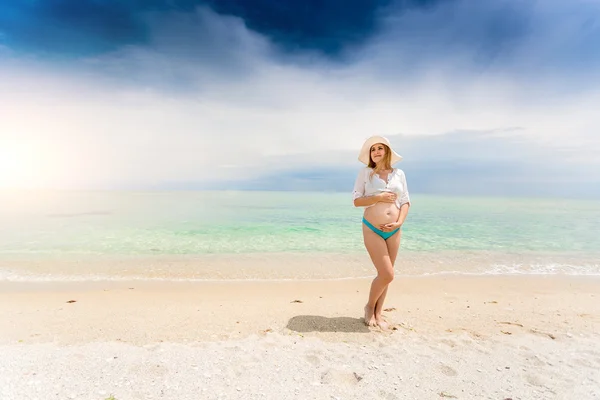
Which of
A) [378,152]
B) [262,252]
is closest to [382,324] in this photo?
[378,152]

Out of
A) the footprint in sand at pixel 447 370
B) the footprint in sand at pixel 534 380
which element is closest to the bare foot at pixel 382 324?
the footprint in sand at pixel 447 370

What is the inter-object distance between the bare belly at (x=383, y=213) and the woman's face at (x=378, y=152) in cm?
59

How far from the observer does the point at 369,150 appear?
4441 mm

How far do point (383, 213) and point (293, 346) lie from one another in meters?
2.04

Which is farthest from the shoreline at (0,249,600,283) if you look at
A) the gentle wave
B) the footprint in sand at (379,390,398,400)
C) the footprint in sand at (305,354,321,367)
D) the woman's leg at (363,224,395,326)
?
the footprint in sand at (379,390,398,400)

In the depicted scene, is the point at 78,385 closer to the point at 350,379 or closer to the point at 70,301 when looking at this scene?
the point at 350,379

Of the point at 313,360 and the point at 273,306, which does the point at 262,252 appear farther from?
the point at 313,360

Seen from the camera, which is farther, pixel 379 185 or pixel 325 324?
pixel 325 324

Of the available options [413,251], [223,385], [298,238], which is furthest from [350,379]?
[298,238]

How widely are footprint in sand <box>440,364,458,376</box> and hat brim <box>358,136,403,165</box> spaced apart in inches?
99.1

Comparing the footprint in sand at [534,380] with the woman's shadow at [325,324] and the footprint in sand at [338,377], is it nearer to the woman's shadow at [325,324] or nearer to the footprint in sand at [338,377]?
the footprint in sand at [338,377]

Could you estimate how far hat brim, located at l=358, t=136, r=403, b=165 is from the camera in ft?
14.0

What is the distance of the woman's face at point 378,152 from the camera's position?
429cm

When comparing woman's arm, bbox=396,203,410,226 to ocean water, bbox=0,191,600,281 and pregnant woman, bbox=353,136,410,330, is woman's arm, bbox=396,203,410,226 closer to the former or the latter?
pregnant woman, bbox=353,136,410,330
